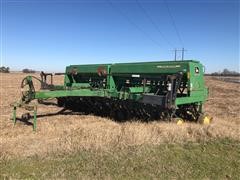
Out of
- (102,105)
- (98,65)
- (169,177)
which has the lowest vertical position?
(169,177)

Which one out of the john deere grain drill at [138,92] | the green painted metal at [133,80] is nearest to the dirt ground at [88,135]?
the john deere grain drill at [138,92]

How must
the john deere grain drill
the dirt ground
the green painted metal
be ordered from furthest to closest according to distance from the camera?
the green painted metal < the john deere grain drill < the dirt ground

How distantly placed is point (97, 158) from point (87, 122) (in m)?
3.00

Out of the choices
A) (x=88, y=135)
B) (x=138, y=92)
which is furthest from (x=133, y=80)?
(x=88, y=135)

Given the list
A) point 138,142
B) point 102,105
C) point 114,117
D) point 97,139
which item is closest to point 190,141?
point 138,142

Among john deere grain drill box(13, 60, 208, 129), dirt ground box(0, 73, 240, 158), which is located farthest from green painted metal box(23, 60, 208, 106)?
dirt ground box(0, 73, 240, 158)

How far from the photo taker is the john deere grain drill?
6.70 meters

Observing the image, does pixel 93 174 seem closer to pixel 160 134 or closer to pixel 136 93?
pixel 160 134

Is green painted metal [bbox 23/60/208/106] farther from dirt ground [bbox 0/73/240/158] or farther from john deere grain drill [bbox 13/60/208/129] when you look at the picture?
dirt ground [bbox 0/73/240/158]

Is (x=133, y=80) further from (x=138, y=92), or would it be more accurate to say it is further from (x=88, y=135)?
(x=88, y=135)

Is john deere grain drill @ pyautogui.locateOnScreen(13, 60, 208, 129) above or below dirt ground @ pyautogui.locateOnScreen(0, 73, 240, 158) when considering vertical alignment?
above

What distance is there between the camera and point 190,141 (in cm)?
589

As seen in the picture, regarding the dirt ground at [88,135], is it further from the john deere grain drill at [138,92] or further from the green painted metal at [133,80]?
the green painted metal at [133,80]

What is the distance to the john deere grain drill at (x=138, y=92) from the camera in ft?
22.0
